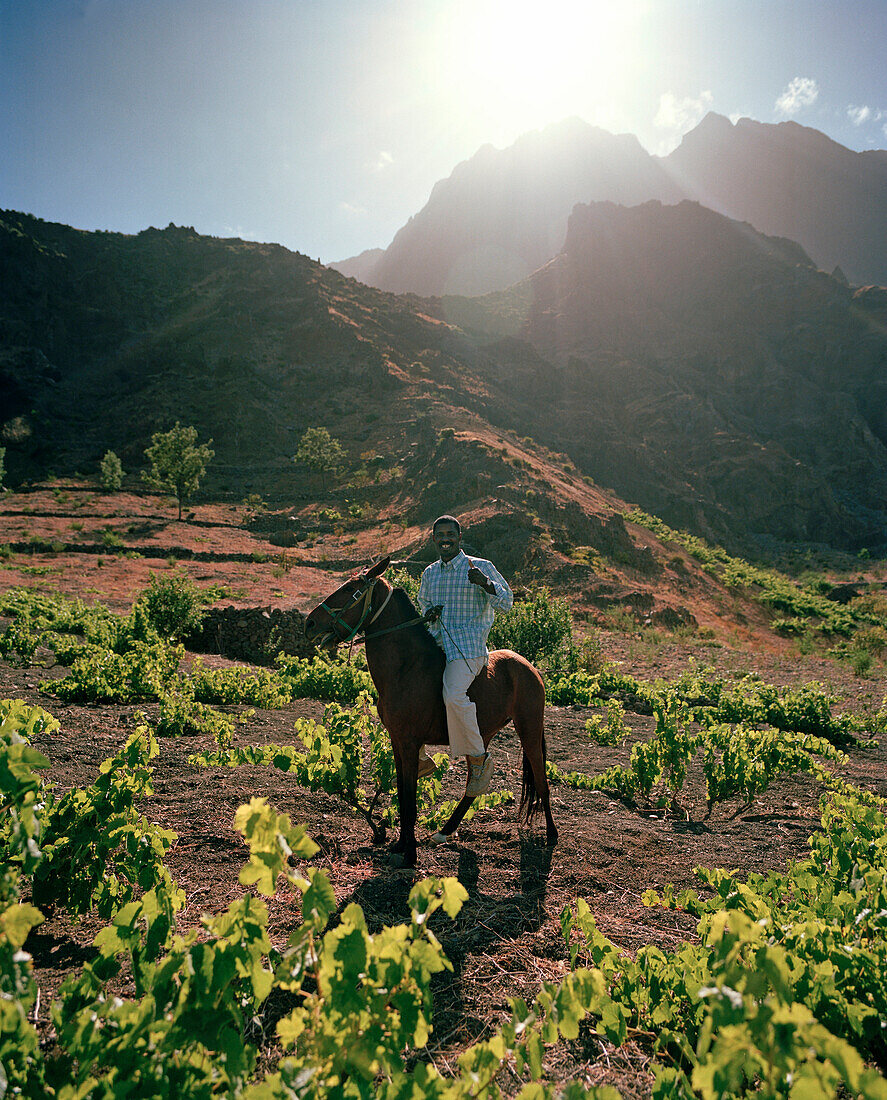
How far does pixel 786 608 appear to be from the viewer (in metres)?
29.5

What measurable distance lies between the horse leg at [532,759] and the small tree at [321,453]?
40.8m

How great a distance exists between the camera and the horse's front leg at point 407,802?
3.81 meters

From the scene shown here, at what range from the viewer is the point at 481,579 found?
4.23 metres

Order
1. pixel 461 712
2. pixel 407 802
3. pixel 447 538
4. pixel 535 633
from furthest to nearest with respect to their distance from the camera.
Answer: pixel 535 633 → pixel 447 538 → pixel 461 712 → pixel 407 802

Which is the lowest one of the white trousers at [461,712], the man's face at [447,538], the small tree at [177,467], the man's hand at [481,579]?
the white trousers at [461,712]

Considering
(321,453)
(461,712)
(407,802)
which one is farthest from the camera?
(321,453)

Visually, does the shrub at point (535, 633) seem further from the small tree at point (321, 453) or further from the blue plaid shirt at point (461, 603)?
the small tree at point (321, 453)

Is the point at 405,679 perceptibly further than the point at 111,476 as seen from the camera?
No

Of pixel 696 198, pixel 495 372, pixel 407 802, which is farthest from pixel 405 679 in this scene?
pixel 696 198

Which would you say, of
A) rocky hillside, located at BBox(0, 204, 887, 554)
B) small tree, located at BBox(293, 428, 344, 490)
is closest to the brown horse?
rocky hillside, located at BBox(0, 204, 887, 554)

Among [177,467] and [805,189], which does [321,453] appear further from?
[805,189]

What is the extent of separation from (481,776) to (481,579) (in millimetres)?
1474

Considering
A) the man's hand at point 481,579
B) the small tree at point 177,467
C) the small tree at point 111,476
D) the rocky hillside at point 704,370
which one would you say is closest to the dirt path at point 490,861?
the man's hand at point 481,579

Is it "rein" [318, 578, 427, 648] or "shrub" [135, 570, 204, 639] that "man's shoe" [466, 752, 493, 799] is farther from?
"shrub" [135, 570, 204, 639]
